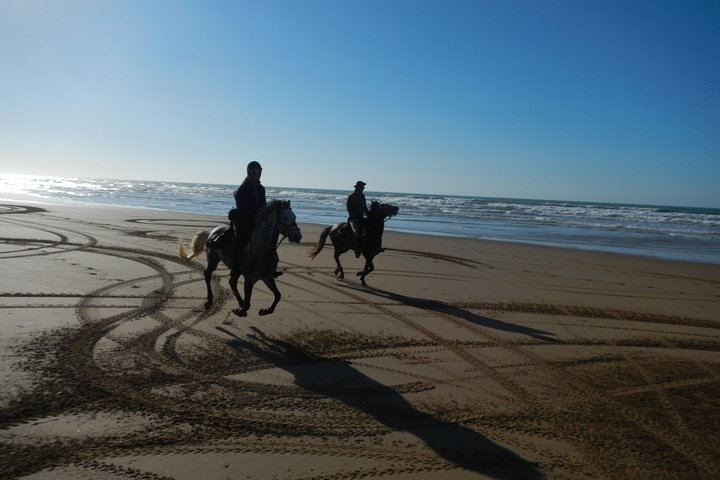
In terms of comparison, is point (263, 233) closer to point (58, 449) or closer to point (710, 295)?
point (58, 449)

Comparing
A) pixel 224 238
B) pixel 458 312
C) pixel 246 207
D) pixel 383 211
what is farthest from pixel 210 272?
pixel 383 211

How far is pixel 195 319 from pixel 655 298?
31.4 feet

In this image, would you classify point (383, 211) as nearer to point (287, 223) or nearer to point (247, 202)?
point (247, 202)

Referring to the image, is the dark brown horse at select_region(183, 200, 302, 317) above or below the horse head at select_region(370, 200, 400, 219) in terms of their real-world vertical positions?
below

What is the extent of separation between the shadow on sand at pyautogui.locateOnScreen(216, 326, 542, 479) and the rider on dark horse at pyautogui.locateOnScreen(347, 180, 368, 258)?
5199mm

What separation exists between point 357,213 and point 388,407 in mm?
7442

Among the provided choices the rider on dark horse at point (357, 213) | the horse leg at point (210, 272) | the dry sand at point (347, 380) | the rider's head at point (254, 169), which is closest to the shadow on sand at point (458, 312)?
the dry sand at point (347, 380)

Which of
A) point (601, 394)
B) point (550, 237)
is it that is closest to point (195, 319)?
point (601, 394)

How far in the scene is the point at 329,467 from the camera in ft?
12.1

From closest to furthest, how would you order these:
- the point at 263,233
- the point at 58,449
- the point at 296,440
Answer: the point at 58,449, the point at 296,440, the point at 263,233

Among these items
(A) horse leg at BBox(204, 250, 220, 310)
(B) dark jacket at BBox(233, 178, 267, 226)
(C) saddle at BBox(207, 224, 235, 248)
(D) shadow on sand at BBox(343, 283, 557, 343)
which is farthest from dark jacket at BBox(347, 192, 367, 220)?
(B) dark jacket at BBox(233, 178, 267, 226)

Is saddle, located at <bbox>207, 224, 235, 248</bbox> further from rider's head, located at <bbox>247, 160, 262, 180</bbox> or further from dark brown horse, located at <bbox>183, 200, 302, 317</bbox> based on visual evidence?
rider's head, located at <bbox>247, 160, 262, 180</bbox>

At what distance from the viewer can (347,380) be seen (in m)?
5.43

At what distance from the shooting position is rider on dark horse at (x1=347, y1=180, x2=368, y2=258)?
11.6 metres
